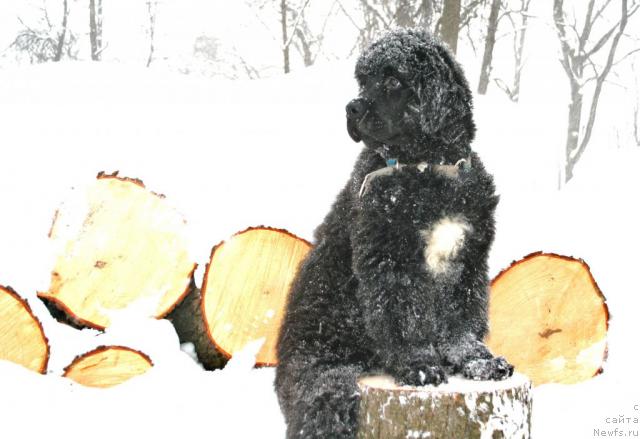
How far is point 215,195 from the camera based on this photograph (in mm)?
5246

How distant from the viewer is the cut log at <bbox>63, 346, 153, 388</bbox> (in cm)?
→ 351

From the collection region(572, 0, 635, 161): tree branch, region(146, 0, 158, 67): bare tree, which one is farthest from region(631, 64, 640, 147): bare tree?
region(146, 0, 158, 67): bare tree

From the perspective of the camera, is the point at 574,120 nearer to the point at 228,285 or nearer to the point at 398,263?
the point at 228,285

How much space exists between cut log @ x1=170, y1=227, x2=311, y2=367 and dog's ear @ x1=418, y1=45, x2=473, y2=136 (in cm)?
160

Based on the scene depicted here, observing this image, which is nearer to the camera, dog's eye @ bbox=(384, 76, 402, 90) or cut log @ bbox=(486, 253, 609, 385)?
dog's eye @ bbox=(384, 76, 402, 90)

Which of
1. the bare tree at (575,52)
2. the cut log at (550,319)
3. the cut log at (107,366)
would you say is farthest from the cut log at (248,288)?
the bare tree at (575,52)

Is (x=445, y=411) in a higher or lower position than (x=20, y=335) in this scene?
lower

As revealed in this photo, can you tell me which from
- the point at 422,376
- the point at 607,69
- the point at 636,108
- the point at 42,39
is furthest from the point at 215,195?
the point at 636,108

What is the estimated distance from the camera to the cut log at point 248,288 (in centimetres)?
384

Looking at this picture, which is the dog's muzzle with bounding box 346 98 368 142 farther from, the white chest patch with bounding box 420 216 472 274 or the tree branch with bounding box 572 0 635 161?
the tree branch with bounding box 572 0 635 161

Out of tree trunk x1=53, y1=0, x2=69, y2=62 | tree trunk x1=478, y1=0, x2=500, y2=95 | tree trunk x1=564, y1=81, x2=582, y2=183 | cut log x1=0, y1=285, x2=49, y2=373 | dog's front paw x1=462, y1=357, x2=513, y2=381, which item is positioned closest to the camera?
dog's front paw x1=462, y1=357, x2=513, y2=381

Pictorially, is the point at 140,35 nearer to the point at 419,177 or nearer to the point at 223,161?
the point at 223,161

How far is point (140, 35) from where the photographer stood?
72.3 ft

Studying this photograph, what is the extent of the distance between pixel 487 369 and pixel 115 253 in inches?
96.9
